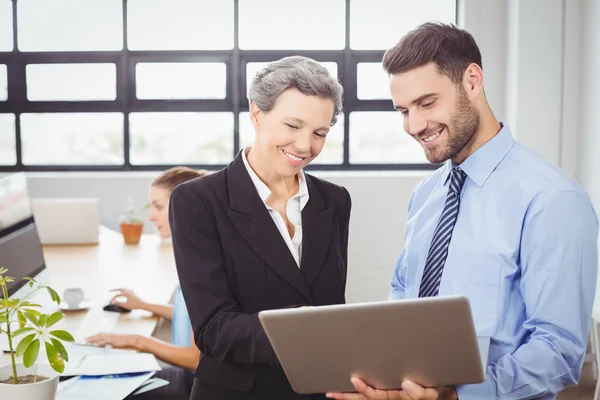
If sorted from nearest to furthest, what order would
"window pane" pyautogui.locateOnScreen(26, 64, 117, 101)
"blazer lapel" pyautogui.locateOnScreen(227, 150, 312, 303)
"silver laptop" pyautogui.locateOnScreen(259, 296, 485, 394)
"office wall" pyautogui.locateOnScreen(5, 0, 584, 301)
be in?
"silver laptop" pyautogui.locateOnScreen(259, 296, 485, 394) < "blazer lapel" pyautogui.locateOnScreen(227, 150, 312, 303) < "office wall" pyautogui.locateOnScreen(5, 0, 584, 301) < "window pane" pyautogui.locateOnScreen(26, 64, 117, 101)

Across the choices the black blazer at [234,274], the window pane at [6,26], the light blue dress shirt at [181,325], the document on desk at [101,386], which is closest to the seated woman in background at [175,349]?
the light blue dress shirt at [181,325]

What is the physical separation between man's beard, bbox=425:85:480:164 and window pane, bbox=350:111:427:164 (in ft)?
14.4

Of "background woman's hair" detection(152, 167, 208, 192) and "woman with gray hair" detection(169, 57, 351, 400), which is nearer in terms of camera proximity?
"woman with gray hair" detection(169, 57, 351, 400)

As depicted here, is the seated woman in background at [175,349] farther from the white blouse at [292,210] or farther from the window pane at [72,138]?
the window pane at [72,138]

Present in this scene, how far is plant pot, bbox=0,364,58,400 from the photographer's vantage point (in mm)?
1360

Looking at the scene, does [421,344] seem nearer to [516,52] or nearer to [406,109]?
[406,109]

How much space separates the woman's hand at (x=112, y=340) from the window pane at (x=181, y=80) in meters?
3.64

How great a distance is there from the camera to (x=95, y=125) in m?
5.93

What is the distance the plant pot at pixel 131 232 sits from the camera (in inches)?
166

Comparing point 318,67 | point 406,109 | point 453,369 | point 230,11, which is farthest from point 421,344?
point 230,11

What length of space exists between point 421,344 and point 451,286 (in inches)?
11.3

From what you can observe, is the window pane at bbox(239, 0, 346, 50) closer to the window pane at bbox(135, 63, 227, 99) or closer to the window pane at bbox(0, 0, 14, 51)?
the window pane at bbox(135, 63, 227, 99)

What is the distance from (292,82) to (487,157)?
16.9 inches

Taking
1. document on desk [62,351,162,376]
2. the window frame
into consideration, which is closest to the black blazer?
document on desk [62,351,162,376]
